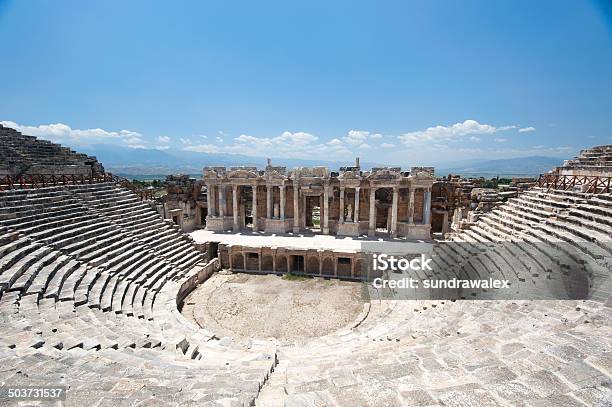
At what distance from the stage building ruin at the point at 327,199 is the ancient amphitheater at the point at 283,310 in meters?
2.67

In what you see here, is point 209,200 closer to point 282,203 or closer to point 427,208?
point 282,203

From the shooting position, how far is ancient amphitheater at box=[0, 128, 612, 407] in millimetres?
4500

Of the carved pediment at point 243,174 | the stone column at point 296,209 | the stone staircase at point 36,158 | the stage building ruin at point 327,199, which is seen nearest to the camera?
the stone staircase at point 36,158

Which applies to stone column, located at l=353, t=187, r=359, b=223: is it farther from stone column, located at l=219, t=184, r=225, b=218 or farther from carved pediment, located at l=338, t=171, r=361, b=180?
stone column, located at l=219, t=184, r=225, b=218

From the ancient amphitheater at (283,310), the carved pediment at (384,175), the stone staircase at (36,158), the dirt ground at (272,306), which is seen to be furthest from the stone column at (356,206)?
the stone staircase at (36,158)

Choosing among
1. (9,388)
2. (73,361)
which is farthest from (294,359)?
(9,388)

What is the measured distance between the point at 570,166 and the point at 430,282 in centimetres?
1040

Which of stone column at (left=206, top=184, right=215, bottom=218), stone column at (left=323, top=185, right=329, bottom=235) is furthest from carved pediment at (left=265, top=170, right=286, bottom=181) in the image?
stone column at (left=206, top=184, right=215, bottom=218)

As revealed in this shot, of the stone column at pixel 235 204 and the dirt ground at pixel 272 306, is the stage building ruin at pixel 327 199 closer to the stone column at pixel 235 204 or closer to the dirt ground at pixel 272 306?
the stone column at pixel 235 204

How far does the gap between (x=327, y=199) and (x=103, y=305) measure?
54.6ft

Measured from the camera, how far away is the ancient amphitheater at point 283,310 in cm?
450

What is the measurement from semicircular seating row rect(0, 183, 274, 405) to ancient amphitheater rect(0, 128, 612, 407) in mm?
59

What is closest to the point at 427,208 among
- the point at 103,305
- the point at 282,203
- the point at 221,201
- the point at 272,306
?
the point at 282,203

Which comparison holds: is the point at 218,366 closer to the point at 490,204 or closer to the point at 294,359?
the point at 294,359
